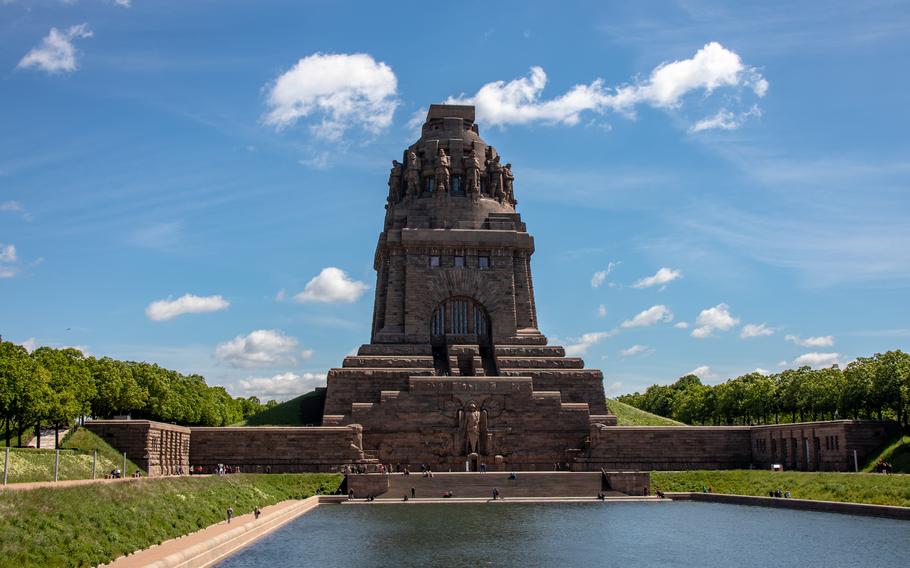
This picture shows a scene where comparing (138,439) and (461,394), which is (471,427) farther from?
(138,439)

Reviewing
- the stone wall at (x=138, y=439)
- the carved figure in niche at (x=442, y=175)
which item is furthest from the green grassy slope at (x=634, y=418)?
the stone wall at (x=138, y=439)

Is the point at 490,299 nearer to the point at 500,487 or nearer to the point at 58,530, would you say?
the point at 500,487

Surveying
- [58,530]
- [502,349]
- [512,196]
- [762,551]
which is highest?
[512,196]

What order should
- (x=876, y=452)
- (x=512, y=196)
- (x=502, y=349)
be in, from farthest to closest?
(x=512, y=196), (x=502, y=349), (x=876, y=452)

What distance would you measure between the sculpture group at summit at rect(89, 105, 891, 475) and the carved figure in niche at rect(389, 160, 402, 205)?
0.36 feet

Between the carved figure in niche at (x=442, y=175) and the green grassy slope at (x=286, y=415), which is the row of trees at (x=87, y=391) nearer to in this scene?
the green grassy slope at (x=286, y=415)

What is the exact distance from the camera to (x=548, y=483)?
153ft

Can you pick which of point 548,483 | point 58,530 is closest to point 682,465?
point 548,483

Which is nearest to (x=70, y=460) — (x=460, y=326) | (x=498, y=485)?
(x=498, y=485)

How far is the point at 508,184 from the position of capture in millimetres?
72062

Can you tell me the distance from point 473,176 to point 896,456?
3628 cm

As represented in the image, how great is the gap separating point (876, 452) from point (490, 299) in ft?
92.0

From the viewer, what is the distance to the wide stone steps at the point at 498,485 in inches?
1809

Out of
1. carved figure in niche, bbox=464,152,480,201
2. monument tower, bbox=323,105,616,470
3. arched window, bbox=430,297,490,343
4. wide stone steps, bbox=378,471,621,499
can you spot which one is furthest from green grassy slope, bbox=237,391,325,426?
carved figure in niche, bbox=464,152,480,201
